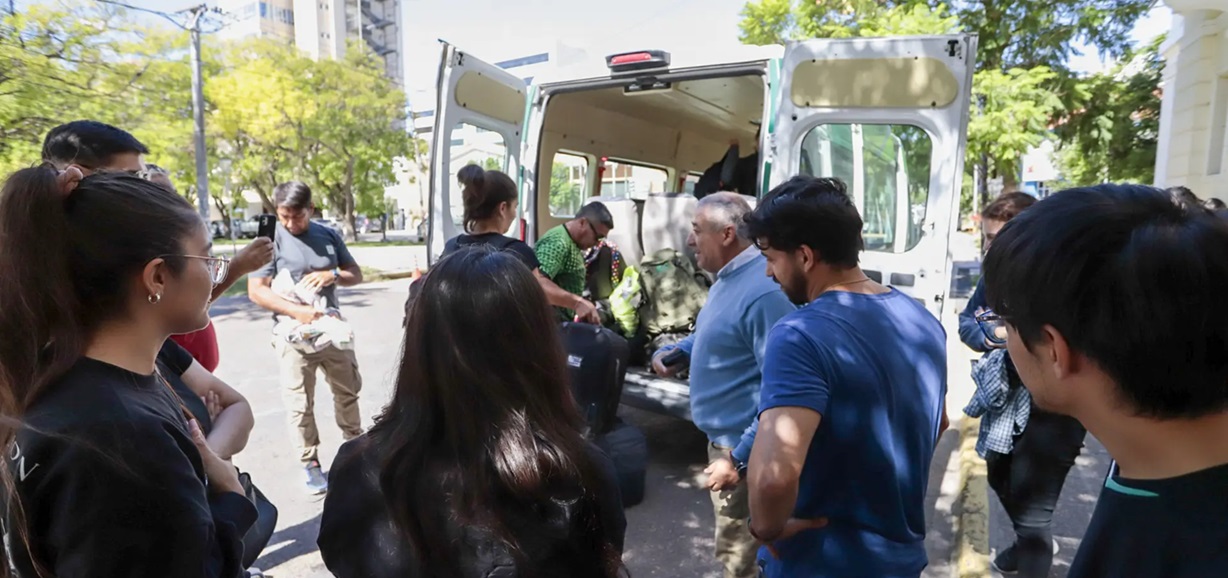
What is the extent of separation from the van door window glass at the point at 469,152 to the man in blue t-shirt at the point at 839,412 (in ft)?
10.8

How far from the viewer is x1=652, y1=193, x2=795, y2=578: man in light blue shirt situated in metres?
2.27

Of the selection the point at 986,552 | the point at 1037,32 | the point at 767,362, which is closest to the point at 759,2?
the point at 1037,32

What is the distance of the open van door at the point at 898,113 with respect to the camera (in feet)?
12.2

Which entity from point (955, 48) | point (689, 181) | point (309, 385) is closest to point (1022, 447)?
point (955, 48)

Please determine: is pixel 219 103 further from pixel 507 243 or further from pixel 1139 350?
pixel 1139 350

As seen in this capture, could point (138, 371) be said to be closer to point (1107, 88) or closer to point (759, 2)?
point (1107, 88)

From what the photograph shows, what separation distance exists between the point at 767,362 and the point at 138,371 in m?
1.31

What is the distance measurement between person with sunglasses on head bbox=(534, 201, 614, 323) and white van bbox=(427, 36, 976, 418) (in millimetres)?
729

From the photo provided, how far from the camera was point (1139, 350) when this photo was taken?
2.60ft

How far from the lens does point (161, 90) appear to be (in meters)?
11.8

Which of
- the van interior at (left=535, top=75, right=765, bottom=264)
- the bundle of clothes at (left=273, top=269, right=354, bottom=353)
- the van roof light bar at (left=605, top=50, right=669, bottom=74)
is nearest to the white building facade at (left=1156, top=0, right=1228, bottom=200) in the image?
the van interior at (left=535, top=75, right=765, bottom=264)

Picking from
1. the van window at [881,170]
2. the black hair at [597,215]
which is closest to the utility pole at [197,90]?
the black hair at [597,215]

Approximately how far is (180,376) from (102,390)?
95cm

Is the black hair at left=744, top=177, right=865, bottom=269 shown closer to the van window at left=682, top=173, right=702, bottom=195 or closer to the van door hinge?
the van door hinge
